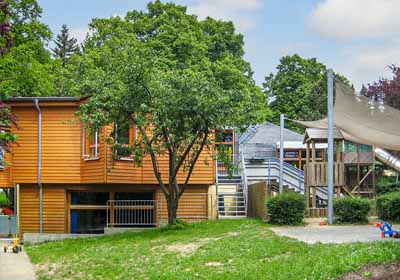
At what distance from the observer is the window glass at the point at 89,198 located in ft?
68.7

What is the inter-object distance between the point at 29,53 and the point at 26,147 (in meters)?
9.08

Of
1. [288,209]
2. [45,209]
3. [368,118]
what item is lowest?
[45,209]

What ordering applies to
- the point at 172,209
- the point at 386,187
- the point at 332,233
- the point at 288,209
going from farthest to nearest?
the point at 386,187 < the point at 172,209 < the point at 288,209 < the point at 332,233

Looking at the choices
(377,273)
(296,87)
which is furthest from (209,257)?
(296,87)

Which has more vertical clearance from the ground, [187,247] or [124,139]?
[124,139]

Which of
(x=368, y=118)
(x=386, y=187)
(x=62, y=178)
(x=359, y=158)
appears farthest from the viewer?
(x=386, y=187)

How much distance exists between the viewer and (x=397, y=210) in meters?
16.7

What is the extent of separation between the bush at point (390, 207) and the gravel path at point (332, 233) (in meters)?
1.52

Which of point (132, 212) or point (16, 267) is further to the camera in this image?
point (132, 212)

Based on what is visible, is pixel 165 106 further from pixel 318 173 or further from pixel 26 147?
pixel 26 147

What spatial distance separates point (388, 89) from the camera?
23.6 m

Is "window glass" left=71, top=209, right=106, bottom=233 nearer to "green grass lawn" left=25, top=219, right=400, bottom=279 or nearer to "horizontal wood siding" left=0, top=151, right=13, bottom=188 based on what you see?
"horizontal wood siding" left=0, top=151, right=13, bottom=188

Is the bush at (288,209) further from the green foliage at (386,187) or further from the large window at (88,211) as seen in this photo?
the green foliage at (386,187)

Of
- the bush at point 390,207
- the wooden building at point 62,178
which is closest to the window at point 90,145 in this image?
the wooden building at point 62,178
